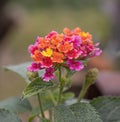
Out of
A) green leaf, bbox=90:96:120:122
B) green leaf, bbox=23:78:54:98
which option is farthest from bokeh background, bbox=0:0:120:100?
green leaf, bbox=23:78:54:98

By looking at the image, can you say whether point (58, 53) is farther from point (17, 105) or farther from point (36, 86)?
point (17, 105)

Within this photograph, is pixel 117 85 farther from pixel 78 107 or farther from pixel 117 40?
pixel 117 40

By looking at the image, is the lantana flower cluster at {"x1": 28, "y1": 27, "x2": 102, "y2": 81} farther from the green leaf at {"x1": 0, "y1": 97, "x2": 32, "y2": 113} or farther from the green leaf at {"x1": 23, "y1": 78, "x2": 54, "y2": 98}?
the green leaf at {"x1": 0, "y1": 97, "x2": 32, "y2": 113}

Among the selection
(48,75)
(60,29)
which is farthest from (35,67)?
(60,29)

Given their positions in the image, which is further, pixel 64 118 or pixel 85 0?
pixel 85 0

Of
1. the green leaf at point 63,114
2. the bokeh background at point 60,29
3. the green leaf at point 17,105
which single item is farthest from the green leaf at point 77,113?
the bokeh background at point 60,29

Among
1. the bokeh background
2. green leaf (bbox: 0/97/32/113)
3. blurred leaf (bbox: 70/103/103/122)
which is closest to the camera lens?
blurred leaf (bbox: 70/103/103/122)

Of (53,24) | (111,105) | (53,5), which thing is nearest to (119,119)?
(111,105)
